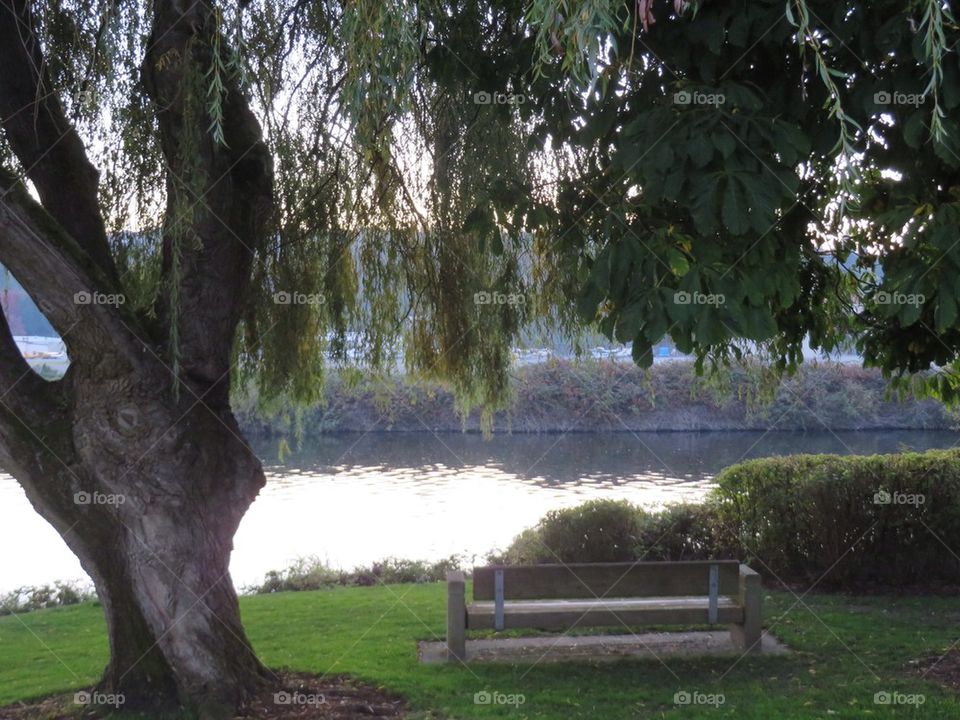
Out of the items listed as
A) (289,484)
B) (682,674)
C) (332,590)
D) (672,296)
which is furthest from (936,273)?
(289,484)

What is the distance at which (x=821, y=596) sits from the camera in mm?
9555

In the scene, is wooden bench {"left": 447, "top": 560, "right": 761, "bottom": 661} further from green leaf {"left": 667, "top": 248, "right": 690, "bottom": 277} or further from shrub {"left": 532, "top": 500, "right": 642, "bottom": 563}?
green leaf {"left": 667, "top": 248, "right": 690, "bottom": 277}

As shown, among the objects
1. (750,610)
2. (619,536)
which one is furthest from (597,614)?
(619,536)

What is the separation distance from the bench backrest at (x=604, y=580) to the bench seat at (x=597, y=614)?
0.28ft

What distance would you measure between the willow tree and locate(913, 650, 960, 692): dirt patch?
2.01 m

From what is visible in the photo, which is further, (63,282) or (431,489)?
(431,489)

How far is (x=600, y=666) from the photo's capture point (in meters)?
6.91

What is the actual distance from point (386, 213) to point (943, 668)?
4813 millimetres

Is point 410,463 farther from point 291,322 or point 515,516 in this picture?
point 291,322

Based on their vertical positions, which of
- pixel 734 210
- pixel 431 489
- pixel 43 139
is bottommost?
pixel 431 489

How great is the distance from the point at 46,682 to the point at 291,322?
2939mm

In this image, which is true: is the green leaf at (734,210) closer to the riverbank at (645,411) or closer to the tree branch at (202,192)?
the tree branch at (202,192)

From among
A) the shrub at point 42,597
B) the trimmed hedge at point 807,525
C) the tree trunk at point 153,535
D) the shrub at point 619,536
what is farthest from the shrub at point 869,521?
the shrub at point 42,597

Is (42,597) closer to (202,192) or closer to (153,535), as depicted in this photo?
(153,535)
